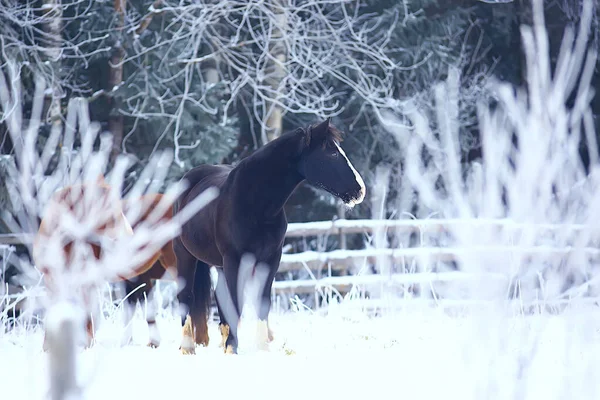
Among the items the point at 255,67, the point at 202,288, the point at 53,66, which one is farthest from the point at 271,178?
the point at 255,67

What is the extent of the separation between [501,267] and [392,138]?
13.8m

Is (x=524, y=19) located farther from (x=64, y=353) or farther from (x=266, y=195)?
(x=64, y=353)

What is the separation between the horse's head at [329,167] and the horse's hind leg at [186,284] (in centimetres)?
146

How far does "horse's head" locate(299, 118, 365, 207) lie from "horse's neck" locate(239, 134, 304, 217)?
114mm

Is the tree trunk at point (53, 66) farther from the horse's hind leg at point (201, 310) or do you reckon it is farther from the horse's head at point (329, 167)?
the horse's head at point (329, 167)

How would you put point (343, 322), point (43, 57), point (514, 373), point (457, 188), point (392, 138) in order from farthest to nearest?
point (392, 138)
point (43, 57)
point (343, 322)
point (514, 373)
point (457, 188)

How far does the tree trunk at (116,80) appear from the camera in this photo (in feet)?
44.5

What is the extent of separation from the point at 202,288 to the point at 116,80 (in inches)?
317

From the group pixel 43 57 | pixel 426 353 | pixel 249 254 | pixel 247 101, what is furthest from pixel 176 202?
pixel 247 101

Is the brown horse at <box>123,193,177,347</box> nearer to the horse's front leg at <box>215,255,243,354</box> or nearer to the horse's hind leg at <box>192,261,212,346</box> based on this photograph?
the horse's hind leg at <box>192,261,212,346</box>

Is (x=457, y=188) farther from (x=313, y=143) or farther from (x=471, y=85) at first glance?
(x=471, y=85)

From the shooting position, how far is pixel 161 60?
14.0 meters

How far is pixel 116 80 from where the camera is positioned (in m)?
14.2

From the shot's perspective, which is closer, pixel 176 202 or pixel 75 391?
pixel 75 391
